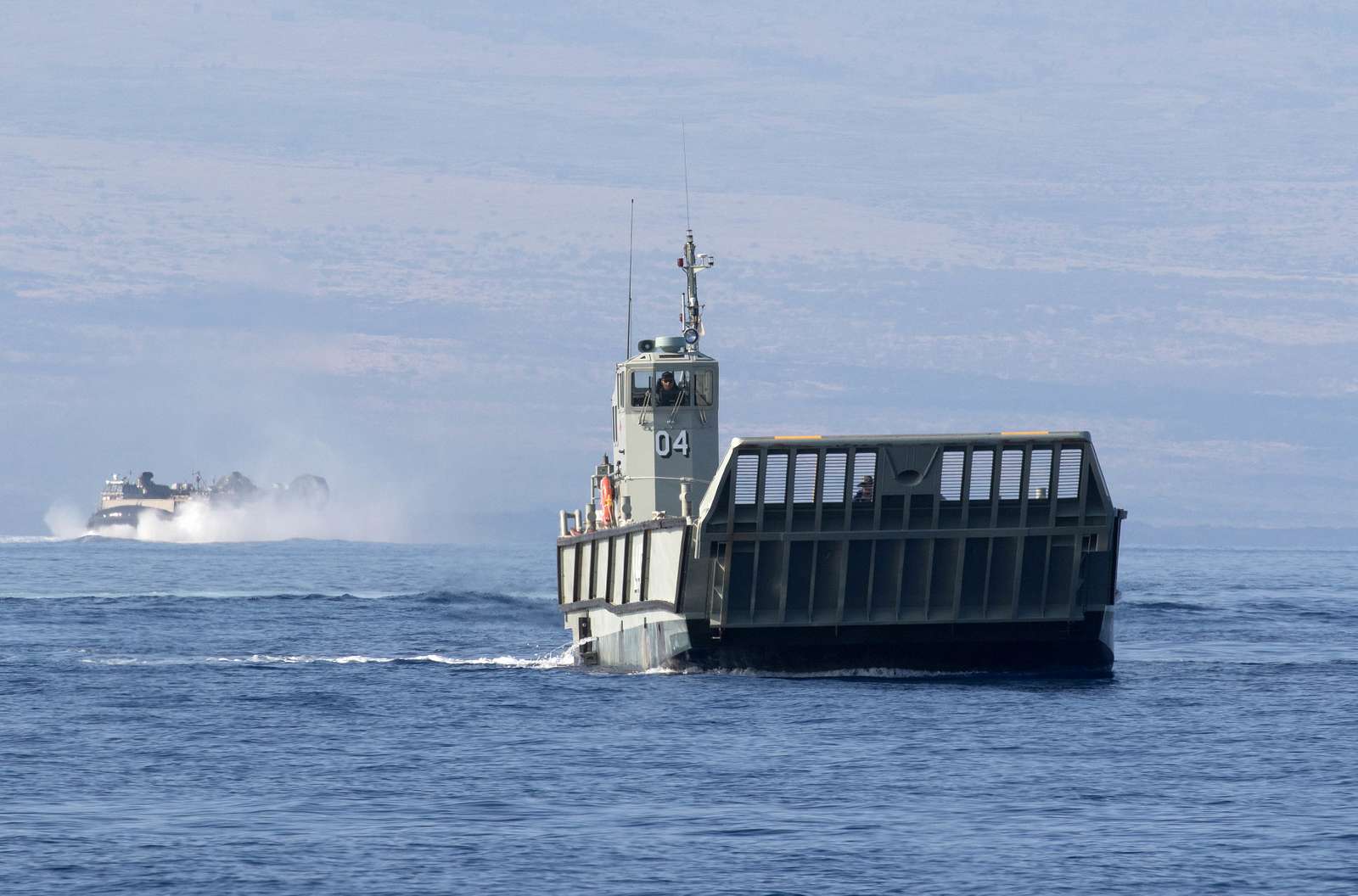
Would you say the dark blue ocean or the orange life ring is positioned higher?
the orange life ring

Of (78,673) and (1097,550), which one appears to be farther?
(78,673)

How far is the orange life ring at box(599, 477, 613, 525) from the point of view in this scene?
41.9 m

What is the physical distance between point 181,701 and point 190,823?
13.3 metres

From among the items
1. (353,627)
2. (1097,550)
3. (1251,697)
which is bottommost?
(353,627)

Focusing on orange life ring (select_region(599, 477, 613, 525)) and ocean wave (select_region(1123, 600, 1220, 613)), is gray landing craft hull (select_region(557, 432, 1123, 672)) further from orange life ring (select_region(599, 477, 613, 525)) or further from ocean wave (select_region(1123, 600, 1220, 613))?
ocean wave (select_region(1123, 600, 1220, 613))

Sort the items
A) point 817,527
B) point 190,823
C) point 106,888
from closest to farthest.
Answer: point 106,888
point 190,823
point 817,527

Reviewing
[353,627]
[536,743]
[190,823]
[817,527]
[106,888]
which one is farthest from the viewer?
[353,627]

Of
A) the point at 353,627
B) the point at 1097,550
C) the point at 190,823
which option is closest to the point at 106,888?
the point at 190,823

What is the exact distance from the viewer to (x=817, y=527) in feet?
112

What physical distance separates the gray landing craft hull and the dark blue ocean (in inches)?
32.8

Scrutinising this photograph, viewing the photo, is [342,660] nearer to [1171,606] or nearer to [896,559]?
[896,559]

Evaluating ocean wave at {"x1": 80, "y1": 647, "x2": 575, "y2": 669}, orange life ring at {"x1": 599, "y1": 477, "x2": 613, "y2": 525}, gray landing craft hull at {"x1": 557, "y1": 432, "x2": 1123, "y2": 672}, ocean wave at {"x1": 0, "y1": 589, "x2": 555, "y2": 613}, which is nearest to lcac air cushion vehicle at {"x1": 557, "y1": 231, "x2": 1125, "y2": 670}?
gray landing craft hull at {"x1": 557, "y1": 432, "x2": 1123, "y2": 672}

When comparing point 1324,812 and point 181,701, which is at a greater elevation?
point 1324,812

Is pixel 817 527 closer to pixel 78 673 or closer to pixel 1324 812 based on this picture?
pixel 1324 812
